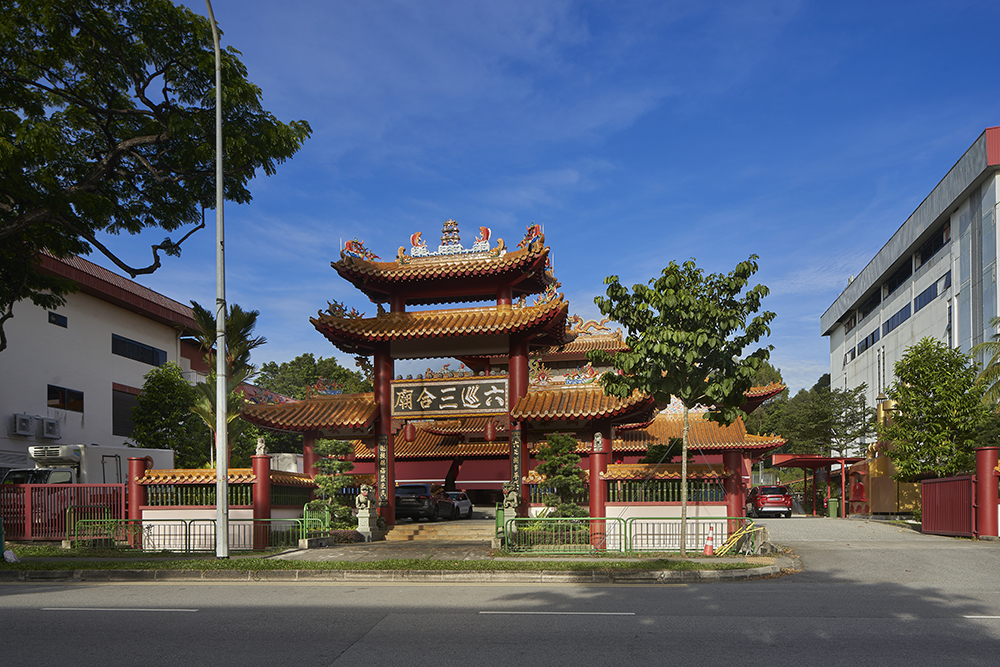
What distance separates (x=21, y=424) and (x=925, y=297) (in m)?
52.0

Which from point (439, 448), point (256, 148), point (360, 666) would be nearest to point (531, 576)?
point (360, 666)

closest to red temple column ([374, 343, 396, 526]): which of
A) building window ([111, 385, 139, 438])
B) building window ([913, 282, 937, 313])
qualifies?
building window ([111, 385, 139, 438])

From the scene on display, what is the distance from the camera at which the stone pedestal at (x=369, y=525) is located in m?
22.0

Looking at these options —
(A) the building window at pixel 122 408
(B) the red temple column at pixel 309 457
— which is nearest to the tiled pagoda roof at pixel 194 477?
(B) the red temple column at pixel 309 457

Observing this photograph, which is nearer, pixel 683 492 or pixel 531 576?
pixel 531 576

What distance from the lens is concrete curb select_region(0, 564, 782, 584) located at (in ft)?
44.7

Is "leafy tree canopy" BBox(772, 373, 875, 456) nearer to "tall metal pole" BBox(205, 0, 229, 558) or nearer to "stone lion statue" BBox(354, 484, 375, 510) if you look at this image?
"stone lion statue" BBox(354, 484, 375, 510)

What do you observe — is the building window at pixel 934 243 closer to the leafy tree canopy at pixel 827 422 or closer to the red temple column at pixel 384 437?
the leafy tree canopy at pixel 827 422

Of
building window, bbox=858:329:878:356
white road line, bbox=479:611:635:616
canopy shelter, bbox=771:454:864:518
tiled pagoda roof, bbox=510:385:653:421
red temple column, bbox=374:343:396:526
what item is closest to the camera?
white road line, bbox=479:611:635:616

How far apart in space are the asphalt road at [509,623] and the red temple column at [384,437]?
1022cm

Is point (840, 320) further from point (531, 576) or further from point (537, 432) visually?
point (531, 576)

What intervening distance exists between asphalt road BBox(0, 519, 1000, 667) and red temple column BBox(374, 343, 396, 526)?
10.2 metres

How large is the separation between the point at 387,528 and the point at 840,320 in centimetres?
6588

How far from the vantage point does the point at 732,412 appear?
1652 centimetres
